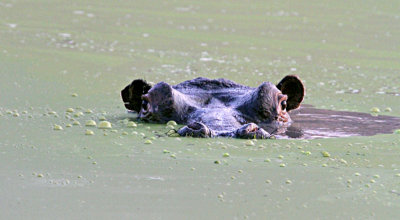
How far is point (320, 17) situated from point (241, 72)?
8149 millimetres

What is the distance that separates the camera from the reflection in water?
8.81 metres

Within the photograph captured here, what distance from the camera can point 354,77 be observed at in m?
13.5

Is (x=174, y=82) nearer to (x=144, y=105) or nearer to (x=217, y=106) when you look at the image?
(x=144, y=105)

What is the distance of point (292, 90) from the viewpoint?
9.77 meters

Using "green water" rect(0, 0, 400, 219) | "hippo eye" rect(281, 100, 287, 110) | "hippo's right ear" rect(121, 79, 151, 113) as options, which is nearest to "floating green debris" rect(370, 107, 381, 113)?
"green water" rect(0, 0, 400, 219)

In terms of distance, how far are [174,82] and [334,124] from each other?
3543 millimetres

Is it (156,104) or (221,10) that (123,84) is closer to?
(156,104)

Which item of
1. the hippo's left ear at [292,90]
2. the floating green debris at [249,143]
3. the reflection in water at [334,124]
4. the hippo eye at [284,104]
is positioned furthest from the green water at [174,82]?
→ the hippo's left ear at [292,90]

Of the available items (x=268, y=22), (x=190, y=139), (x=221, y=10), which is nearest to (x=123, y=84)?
Answer: (x=190, y=139)

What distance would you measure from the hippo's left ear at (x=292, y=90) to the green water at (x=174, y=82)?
114 cm

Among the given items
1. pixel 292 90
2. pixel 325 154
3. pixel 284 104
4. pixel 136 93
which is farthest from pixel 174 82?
pixel 325 154

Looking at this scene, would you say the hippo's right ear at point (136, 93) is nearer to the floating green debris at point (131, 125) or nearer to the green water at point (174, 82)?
the green water at point (174, 82)

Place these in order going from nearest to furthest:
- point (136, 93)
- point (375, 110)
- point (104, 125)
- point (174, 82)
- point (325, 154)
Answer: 1. point (325, 154)
2. point (104, 125)
3. point (136, 93)
4. point (375, 110)
5. point (174, 82)

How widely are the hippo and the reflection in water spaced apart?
0.72 ft
